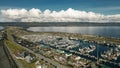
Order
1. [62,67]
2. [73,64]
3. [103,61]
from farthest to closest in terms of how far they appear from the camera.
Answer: [103,61], [73,64], [62,67]

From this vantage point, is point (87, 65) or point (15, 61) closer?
point (87, 65)

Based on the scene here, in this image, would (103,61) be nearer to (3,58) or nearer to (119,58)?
(119,58)

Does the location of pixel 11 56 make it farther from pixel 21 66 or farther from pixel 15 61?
pixel 21 66

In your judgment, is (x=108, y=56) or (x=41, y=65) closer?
(x=41, y=65)

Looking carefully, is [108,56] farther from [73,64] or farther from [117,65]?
[73,64]

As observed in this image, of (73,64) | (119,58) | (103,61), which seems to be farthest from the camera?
(119,58)

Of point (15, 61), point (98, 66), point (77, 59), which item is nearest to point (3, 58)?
point (15, 61)

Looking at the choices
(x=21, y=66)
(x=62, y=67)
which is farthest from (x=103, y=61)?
(x=21, y=66)

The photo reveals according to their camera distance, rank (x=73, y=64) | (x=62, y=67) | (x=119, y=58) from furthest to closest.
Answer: (x=119, y=58)
(x=73, y=64)
(x=62, y=67)

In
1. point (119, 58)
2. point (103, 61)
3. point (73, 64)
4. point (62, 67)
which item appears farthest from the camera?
point (119, 58)
